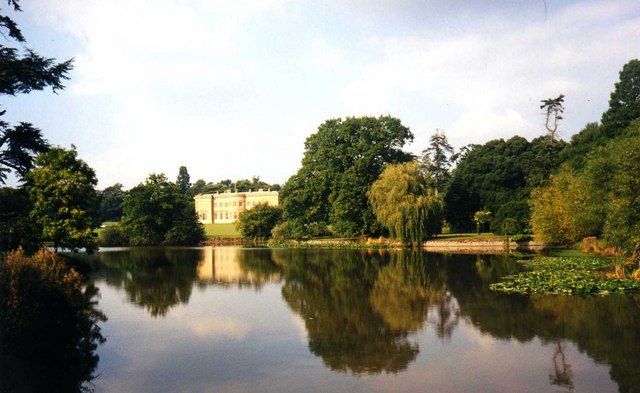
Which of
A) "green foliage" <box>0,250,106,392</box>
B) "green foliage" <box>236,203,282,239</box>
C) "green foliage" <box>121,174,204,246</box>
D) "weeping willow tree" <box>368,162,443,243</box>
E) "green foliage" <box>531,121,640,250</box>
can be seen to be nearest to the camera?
"green foliage" <box>0,250,106,392</box>

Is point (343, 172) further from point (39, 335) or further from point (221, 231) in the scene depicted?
point (39, 335)

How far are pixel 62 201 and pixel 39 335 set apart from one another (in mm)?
21550

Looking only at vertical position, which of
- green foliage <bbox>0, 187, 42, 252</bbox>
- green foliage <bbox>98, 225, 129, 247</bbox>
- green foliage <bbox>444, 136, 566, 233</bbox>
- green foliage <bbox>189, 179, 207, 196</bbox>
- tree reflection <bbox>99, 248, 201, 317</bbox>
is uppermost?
green foliage <bbox>189, 179, 207, 196</bbox>

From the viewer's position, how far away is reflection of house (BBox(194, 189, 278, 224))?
9988 centimetres

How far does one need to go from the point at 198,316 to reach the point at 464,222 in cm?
4690

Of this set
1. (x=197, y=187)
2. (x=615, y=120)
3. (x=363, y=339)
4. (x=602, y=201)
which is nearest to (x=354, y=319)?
(x=363, y=339)

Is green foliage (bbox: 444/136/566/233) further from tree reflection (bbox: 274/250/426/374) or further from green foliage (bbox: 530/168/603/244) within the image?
tree reflection (bbox: 274/250/426/374)

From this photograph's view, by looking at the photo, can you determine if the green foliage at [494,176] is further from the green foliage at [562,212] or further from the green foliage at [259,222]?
the green foliage at [259,222]

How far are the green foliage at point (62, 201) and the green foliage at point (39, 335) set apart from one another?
62.1ft

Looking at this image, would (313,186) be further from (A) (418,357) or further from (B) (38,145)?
(A) (418,357)

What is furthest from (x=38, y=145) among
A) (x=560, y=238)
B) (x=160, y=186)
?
(x=160, y=186)

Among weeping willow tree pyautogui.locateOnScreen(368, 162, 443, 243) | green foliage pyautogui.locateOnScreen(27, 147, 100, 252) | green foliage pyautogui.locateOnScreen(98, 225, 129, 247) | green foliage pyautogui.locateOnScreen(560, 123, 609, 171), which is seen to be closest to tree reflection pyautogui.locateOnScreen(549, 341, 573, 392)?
green foliage pyautogui.locateOnScreen(27, 147, 100, 252)

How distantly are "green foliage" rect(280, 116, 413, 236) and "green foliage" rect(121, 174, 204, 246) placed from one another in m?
14.0

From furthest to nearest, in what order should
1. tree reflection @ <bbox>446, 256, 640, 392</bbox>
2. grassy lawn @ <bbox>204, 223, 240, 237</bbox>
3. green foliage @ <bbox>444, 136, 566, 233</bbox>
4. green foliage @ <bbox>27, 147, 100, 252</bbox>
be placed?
grassy lawn @ <bbox>204, 223, 240, 237</bbox> → green foliage @ <bbox>444, 136, 566, 233</bbox> → green foliage @ <bbox>27, 147, 100, 252</bbox> → tree reflection @ <bbox>446, 256, 640, 392</bbox>
